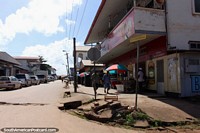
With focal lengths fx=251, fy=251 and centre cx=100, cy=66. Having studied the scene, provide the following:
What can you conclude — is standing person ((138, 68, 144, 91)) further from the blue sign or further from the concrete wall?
the blue sign

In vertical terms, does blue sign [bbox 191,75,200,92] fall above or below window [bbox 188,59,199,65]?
below

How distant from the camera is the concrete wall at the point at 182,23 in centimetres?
1440

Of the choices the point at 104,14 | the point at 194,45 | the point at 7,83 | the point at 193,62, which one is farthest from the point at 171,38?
the point at 7,83

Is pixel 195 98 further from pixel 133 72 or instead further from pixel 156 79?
pixel 133 72

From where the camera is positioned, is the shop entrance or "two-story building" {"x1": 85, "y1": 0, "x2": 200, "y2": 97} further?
the shop entrance

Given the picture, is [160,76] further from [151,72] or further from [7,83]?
[7,83]

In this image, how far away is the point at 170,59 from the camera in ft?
47.4

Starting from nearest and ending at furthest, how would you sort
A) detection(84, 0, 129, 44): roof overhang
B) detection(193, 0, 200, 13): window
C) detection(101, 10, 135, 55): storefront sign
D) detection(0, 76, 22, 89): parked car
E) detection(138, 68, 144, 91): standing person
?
detection(101, 10, 135, 55): storefront sign
detection(193, 0, 200, 13): window
detection(138, 68, 144, 91): standing person
detection(84, 0, 129, 44): roof overhang
detection(0, 76, 22, 89): parked car

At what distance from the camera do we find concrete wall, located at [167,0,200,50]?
567 inches

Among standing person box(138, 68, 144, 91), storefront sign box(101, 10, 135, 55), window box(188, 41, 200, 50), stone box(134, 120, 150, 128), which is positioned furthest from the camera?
standing person box(138, 68, 144, 91)

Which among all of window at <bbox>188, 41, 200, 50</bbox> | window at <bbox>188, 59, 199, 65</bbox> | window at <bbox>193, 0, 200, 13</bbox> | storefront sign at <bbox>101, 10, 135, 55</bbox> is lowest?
window at <bbox>188, 59, 199, 65</bbox>

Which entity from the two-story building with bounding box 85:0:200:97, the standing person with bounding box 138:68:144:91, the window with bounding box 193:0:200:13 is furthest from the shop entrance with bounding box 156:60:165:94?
the window with bounding box 193:0:200:13

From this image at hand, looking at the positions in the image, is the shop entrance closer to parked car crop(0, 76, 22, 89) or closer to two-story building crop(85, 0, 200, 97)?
two-story building crop(85, 0, 200, 97)

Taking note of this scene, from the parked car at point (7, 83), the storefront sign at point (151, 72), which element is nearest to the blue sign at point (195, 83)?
the storefront sign at point (151, 72)
